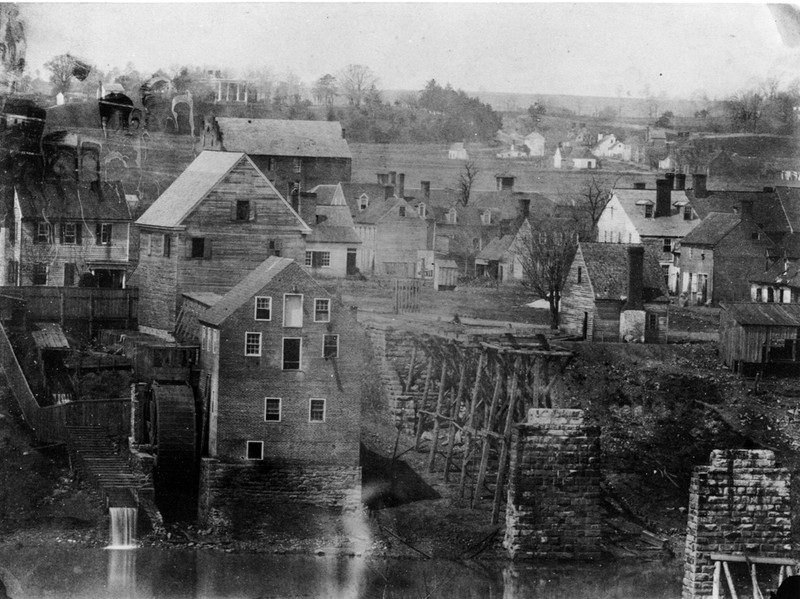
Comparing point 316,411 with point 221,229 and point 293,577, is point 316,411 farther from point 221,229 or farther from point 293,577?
point 221,229

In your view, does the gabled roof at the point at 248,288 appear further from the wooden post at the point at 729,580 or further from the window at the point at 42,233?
the wooden post at the point at 729,580

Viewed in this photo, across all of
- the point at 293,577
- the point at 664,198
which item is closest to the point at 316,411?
the point at 293,577

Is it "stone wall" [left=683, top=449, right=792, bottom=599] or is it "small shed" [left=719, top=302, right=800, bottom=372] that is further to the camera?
"small shed" [left=719, top=302, right=800, bottom=372]

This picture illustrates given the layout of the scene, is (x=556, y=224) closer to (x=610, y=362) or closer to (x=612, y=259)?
(x=612, y=259)

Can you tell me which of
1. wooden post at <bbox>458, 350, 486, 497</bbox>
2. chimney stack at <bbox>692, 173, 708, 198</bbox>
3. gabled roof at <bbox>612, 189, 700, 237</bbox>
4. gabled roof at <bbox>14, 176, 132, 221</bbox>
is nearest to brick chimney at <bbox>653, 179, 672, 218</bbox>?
gabled roof at <bbox>612, 189, 700, 237</bbox>

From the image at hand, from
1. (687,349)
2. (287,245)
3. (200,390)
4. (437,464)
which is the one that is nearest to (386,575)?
(437,464)

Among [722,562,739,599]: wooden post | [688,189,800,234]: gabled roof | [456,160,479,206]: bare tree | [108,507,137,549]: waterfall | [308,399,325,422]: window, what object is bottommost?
[108,507,137,549]: waterfall

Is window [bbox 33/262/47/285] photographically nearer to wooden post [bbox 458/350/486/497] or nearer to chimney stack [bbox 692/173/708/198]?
wooden post [bbox 458/350/486/497]
